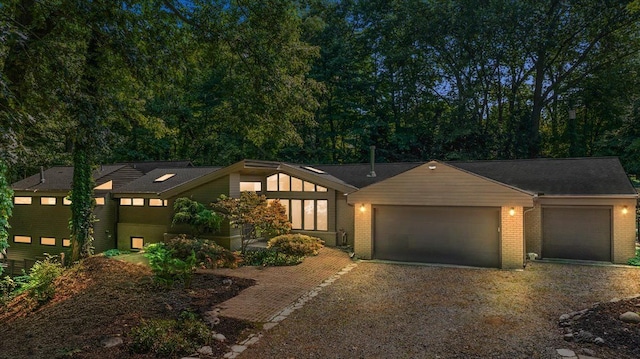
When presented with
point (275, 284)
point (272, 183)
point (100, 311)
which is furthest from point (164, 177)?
point (100, 311)

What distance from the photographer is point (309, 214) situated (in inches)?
686

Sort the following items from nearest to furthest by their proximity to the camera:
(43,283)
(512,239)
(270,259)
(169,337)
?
(169,337)
(43,283)
(512,239)
(270,259)

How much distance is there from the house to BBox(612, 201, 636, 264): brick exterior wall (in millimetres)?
28

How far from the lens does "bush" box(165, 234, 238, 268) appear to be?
12.7 m

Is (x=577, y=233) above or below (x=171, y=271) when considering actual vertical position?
above

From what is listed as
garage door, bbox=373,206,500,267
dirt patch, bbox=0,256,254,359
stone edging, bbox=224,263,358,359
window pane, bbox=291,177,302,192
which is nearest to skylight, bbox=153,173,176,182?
window pane, bbox=291,177,302,192

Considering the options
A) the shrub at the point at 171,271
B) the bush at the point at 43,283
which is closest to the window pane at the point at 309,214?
the shrub at the point at 171,271

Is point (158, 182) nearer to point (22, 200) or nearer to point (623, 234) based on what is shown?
point (22, 200)

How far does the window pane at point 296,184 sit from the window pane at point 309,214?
0.66m

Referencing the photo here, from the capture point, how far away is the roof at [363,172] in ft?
59.5

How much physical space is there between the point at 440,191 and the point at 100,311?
1086 centimetres

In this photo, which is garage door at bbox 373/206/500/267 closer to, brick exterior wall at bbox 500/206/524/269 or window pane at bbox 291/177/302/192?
brick exterior wall at bbox 500/206/524/269

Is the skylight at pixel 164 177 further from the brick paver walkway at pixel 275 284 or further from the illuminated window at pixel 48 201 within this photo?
the brick paver walkway at pixel 275 284

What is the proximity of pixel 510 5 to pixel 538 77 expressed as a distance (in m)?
6.16
